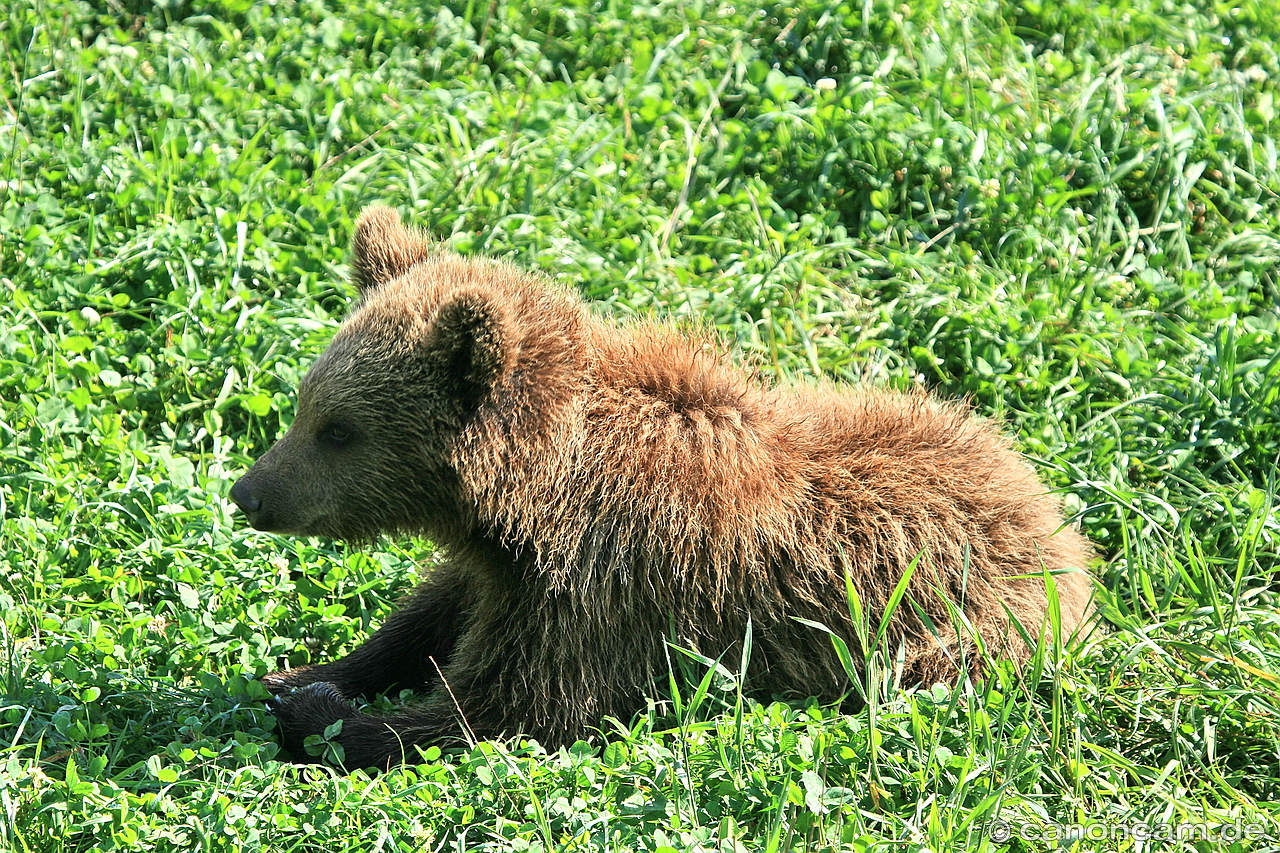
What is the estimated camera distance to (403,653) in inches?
200

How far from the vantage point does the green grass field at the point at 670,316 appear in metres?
3.90

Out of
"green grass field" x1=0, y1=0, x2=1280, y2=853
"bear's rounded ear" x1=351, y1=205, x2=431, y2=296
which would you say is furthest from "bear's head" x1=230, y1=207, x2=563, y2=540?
"green grass field" x1=0, y1=0, x2=1280, y2=853

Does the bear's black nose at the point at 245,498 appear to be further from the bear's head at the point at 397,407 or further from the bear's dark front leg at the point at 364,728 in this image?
the bear's dark front leg at the point at 364,728

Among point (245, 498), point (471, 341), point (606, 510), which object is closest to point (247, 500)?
point (245, 498)

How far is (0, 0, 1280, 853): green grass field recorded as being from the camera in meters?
3.90

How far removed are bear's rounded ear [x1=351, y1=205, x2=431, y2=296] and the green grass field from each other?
1.21 metres

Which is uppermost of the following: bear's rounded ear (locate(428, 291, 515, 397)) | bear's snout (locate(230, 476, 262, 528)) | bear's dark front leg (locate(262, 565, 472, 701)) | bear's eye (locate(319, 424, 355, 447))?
bear's rounded ear (locate(428, 291, 515, 397))

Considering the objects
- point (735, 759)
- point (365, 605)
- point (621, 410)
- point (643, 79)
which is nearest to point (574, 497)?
point (621, 410)

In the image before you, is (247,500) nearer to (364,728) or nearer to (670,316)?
(364,728)

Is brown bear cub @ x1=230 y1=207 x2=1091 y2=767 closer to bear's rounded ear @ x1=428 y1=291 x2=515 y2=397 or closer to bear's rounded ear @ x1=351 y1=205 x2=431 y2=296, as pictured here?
bear's rounded ear @ x1=428 y1=291 x2=515 y2=397

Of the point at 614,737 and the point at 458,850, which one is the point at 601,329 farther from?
the point at 458,850

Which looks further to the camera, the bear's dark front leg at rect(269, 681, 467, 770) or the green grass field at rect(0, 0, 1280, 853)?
the bear's dark front leg at rect(269, 681, 467, 770)

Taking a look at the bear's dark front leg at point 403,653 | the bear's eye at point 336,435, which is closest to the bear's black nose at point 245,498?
the bear's eye at point 336,435

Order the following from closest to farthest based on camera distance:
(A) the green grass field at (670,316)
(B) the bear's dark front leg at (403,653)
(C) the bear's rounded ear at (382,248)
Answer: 1. (A) the green grass field at (670,316)
2. (C) the bear's rounded ear at (382,248)
3. (B) the bear's dark front leg at (403,653)
